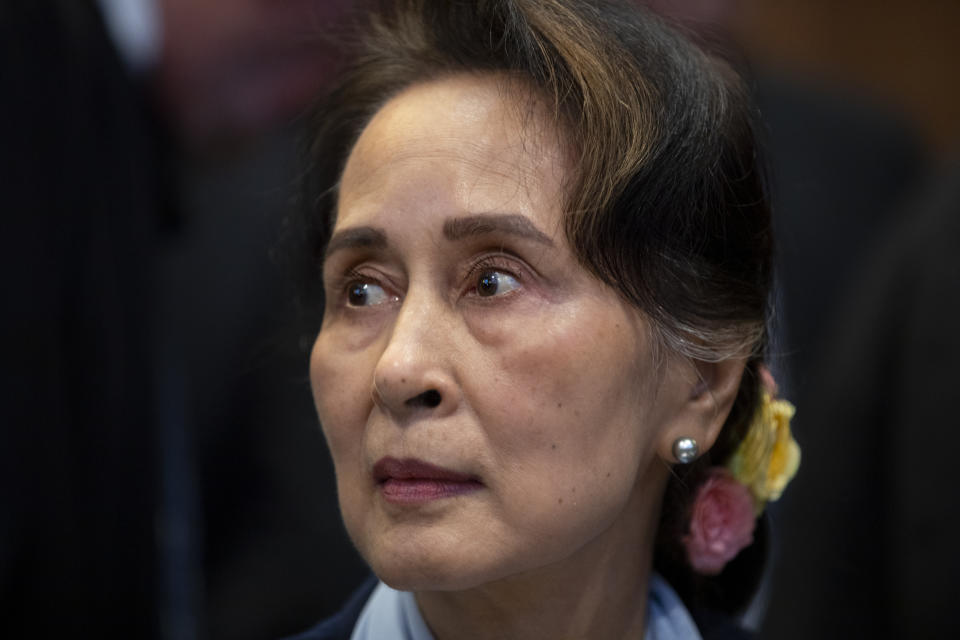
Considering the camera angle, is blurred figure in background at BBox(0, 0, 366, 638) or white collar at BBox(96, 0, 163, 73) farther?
white collar at BBox(96, 0, 163, 73)

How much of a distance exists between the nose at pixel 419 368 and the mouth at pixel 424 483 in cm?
6

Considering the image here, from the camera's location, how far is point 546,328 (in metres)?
1.55

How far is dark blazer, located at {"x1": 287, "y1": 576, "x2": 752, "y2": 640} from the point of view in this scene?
1791 mm

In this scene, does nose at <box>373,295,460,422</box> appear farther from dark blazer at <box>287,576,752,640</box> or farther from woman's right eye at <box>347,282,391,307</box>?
dark blazer at <box>287,576,752,640</box>

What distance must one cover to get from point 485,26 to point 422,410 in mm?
505

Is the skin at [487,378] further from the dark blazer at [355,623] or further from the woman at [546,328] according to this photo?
the dark blazer at [355,623]

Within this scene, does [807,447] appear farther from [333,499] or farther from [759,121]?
[333,499]

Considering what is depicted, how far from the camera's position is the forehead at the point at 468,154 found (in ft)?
5.15

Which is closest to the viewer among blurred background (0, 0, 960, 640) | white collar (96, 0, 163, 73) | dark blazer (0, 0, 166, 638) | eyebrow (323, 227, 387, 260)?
eyebrow (323, 227, 387, 260)

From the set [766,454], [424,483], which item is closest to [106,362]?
[424,483]

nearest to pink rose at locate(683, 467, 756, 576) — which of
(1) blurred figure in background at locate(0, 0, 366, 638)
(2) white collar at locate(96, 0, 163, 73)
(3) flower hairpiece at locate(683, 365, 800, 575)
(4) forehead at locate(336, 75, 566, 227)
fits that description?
(3) flower hairpiece at locate(683, 365, 800, 575)

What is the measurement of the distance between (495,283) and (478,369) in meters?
0.11

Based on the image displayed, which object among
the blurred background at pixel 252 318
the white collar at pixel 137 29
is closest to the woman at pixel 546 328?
the blurred background at pixel 252 318

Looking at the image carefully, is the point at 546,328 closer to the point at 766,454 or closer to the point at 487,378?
the point at 487,378
